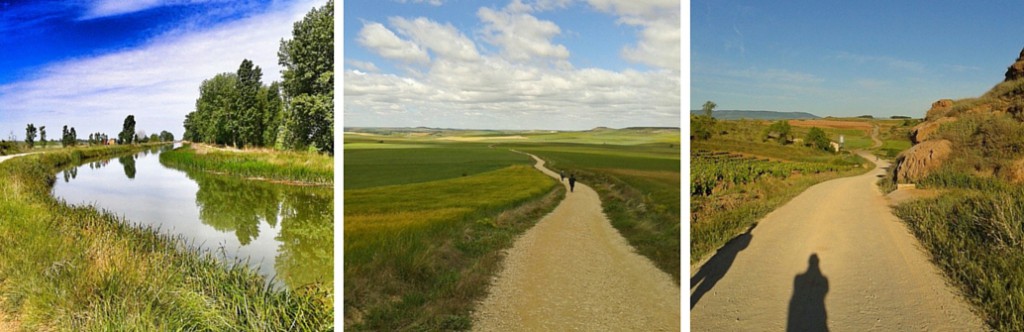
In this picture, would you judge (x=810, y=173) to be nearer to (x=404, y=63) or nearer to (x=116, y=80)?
(x=404, y=63)

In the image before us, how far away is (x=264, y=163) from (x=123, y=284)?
1.26 meters

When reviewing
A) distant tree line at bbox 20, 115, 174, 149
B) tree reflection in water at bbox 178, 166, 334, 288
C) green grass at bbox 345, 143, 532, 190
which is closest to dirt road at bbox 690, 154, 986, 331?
green grass at bbox 345, 143, 532, 190

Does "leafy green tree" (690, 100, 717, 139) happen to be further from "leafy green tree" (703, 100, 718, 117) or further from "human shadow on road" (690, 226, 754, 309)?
"human shadow on road" (690, 226, 754, 309)

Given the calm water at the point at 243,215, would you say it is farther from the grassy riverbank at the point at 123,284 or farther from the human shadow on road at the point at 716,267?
the human shadow on road at the point at 716,267

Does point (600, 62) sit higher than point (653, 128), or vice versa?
point (600, 62)

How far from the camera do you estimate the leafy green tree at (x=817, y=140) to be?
3.23m

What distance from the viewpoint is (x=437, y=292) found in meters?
4.25

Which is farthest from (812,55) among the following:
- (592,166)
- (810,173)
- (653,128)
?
(592,166)

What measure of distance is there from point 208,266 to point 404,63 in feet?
7.43

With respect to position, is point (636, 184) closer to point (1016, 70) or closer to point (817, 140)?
point (817, 140)

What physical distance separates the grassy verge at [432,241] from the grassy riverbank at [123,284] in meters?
0.57

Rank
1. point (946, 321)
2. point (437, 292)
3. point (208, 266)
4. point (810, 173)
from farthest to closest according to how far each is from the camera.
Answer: point (437, 292) < point (208, 266) < point (810, 173) < point (946, 321)

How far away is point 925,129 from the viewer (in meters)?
2.95

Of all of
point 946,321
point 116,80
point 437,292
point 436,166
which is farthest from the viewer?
point 436,166
